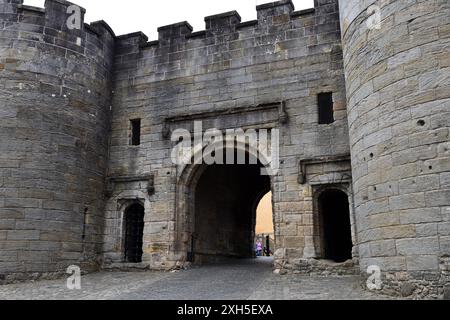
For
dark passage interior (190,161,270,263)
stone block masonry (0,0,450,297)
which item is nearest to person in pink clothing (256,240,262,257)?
dark passage interior (190,161,270,263)

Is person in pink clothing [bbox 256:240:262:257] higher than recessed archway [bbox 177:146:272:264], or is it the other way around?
recessed archway [bbox 177:146:272:264]

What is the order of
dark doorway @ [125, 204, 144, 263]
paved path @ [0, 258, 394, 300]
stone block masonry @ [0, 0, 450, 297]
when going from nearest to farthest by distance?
paved path @ [0, 258, 394, 300] → stone block masonry @ [0, 0, 450, 297] → dark doorway @ [125, 204, 144, 263]

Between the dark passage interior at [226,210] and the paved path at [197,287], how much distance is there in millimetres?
1877

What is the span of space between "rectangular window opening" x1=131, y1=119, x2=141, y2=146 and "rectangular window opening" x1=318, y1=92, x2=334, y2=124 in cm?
402

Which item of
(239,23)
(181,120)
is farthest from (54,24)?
(239,23)

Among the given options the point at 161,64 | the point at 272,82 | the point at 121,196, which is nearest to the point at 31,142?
the point at 121,196

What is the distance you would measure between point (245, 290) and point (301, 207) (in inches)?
86.5

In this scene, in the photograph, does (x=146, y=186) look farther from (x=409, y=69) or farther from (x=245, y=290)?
(x=409, y=69)

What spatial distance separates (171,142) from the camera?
1020 centimetres

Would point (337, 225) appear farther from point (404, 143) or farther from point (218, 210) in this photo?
point (404, 143)

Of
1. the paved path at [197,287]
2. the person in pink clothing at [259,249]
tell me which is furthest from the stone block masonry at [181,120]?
the person in pink clothing at [259,249]

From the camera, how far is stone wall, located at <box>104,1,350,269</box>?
29.3ft

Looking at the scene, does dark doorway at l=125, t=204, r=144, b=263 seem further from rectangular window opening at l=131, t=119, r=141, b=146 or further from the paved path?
rectangular window opening at l=131, t=119, r=141, b=146

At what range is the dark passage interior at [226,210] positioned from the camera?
1149cm
